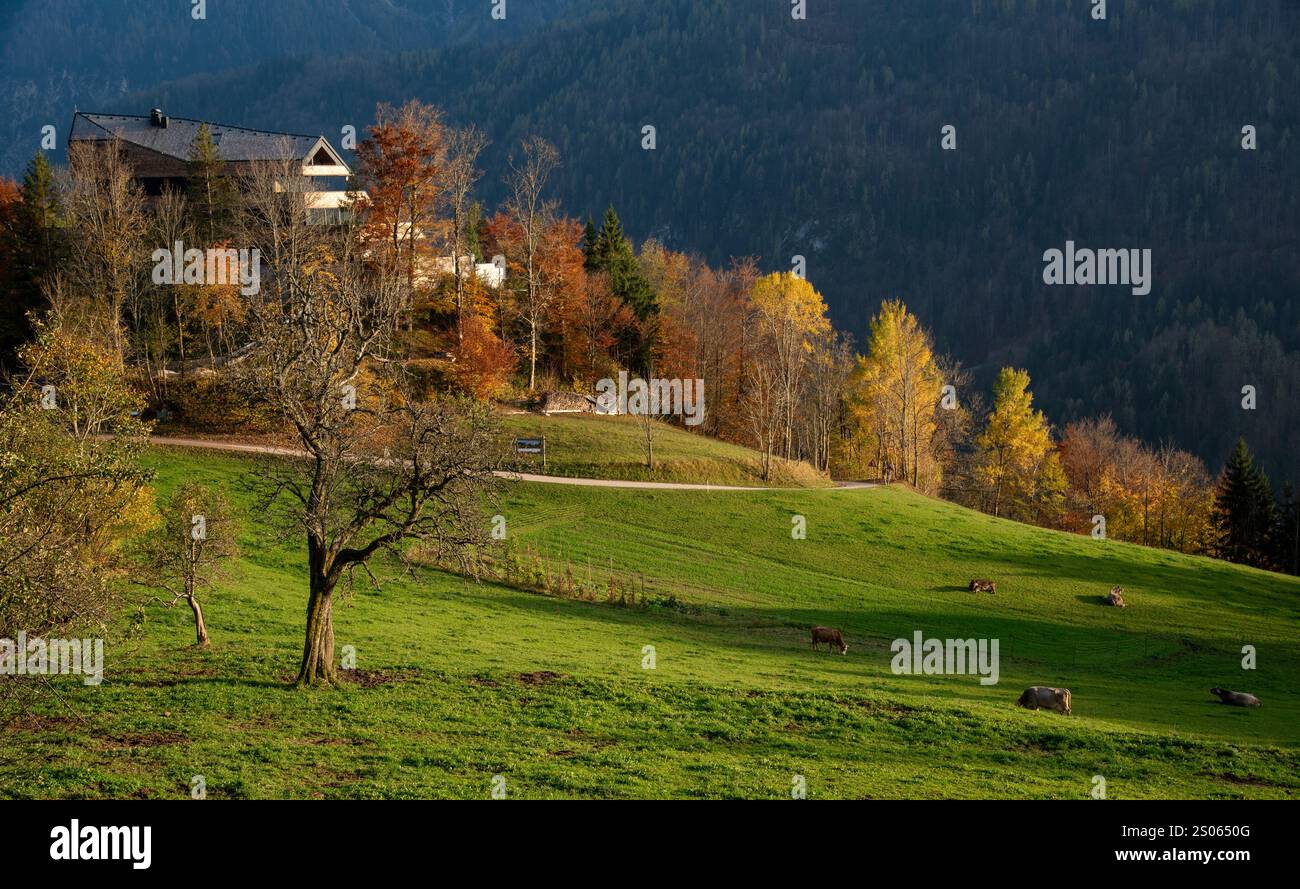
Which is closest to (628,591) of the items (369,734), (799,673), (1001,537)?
(799,673)

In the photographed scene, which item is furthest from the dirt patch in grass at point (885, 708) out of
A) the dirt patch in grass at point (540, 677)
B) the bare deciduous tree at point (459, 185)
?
the bare deciduous tree at point (459, 185)

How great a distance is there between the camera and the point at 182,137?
285 feet

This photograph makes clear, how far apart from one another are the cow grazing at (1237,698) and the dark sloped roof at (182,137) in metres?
73.2

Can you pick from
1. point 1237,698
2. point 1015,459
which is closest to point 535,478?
point 1237,698

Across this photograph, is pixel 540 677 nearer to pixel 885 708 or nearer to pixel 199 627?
pixel 885 708

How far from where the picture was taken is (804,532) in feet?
185

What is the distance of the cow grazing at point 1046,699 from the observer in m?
30.3

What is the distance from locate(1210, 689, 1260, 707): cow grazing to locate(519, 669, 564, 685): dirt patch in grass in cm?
1959

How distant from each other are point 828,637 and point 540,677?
12.4 metres

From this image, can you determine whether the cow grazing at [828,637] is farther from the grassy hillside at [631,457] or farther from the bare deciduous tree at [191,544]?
the grassy hillside at [631,457]

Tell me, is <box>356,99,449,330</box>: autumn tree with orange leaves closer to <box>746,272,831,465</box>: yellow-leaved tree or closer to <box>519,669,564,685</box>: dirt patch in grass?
<box>746,272,831,465</box>: yellow-leaved tree
